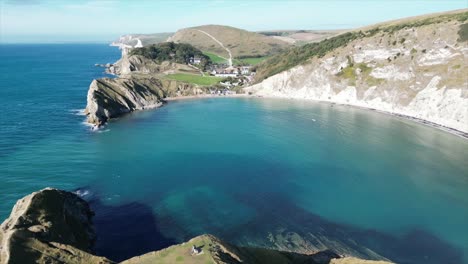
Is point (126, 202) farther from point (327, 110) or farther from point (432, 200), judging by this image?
point (327, 110)


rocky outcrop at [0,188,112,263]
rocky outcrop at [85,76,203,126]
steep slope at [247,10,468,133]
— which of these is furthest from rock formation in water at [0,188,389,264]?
→ steep slope at [247,10,468,133]

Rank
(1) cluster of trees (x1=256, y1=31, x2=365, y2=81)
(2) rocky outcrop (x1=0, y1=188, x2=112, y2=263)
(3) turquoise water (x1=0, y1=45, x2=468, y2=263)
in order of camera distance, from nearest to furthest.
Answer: (2) rocky outcrop (x1=0, y1=188, x2=112, y2=263) → (3) turquoise water (x1=0, y1=45, x2=468, y2=263) → (1) cluster of trees (x1=256, y1=31, x2=365, y2=81)

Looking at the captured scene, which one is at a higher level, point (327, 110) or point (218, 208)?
point (327, 110)

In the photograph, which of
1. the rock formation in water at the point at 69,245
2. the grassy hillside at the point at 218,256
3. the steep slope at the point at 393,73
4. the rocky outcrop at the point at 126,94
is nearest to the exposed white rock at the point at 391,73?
the steep slope at the point at 393,73

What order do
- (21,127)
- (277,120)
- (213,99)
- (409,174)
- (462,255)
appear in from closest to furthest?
(462,255), (409,174), (21,127), (277,120), (213,99)

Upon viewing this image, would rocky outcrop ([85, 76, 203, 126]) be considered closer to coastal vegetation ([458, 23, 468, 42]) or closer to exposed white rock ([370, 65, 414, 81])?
exposed white rock ([370, 65, 414, 81])

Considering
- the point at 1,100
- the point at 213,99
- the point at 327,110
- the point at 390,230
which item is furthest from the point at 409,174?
the point at 1,100
